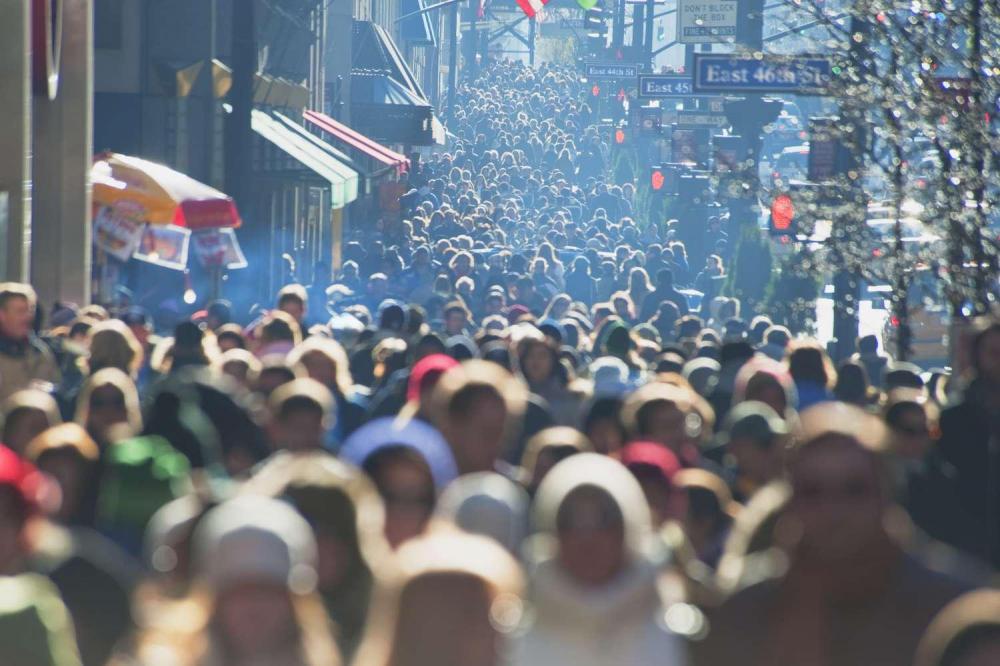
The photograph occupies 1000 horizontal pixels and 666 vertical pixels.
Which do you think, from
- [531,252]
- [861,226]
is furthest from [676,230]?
[861,226]

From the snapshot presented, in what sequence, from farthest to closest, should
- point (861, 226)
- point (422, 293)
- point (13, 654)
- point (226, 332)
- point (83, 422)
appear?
point (422, 293)
point (861, 226)
point (226, 332)
point (83, 422)
point (13, 654)

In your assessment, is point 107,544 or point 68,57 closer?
point 107,544

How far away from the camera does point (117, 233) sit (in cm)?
2069

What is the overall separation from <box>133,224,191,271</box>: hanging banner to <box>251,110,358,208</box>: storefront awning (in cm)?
1093

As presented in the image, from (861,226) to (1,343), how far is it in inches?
300

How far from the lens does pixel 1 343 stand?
1158cm

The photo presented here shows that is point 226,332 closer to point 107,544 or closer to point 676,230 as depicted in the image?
point 107,544

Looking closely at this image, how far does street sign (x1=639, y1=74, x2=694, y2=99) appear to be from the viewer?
36.4 metres

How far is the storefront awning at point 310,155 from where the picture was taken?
3297cm

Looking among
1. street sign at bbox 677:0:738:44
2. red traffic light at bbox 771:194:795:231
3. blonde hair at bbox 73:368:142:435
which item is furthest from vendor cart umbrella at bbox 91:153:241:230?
street sign at bbox 677:0:738:44

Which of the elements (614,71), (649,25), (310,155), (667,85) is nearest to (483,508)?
(310,155)

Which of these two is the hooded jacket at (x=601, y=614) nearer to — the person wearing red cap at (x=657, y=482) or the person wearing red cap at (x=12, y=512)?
the person wearing red cap at (x=12, y=512)

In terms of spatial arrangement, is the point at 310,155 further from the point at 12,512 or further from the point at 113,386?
the point at 12,512

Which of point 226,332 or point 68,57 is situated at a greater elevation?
point 68,57
